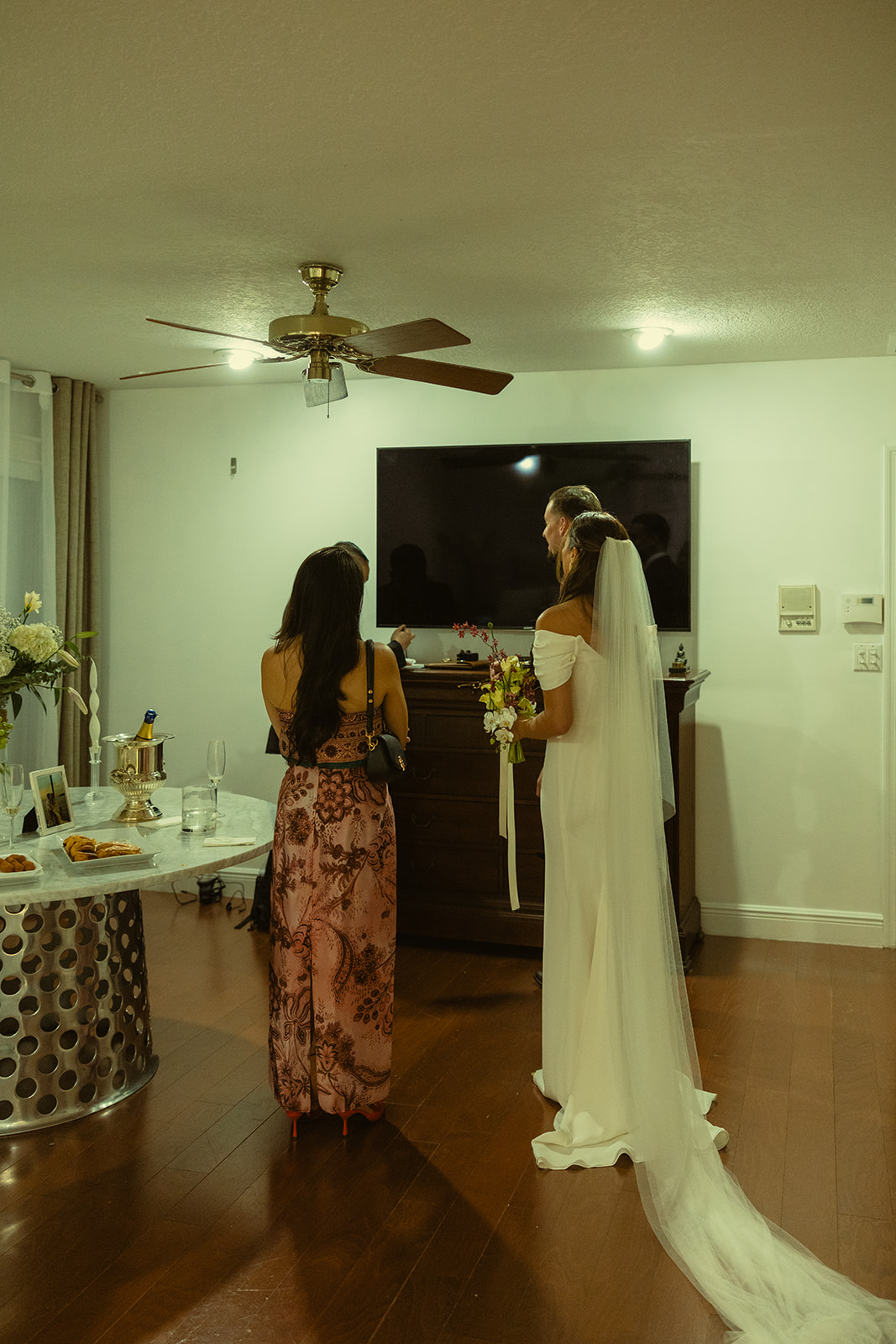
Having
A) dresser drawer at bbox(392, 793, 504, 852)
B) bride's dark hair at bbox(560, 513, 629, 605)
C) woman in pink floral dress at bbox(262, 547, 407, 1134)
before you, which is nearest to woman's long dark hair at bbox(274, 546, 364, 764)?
woman in pink floral dress at bbox(262, 547, 407, 1134)

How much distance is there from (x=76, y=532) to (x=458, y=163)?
11.9 feet

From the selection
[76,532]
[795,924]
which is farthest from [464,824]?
[76,532]

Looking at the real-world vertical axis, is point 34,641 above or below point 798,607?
below

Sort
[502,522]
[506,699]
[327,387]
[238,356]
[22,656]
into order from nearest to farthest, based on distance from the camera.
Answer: [22,656]
[506,699]
[327,387]
[238,356]
[502,522]

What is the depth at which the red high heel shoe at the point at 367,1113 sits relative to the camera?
3.02 metres

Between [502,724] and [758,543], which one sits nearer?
[502,724]

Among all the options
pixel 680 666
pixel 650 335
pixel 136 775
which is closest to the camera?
pixel 136 775

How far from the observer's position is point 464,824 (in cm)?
482

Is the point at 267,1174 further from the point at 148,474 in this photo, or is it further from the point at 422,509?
the point at 148,474

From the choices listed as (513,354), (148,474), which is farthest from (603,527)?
(148,474)

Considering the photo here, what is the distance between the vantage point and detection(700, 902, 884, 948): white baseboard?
491cm

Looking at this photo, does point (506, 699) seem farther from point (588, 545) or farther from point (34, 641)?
point (34, 641)

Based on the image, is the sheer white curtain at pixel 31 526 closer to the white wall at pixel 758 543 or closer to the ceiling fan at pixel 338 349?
the white wall at pixel 758 543

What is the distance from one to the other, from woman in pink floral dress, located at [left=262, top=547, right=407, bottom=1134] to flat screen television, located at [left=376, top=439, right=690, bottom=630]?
2261mm
